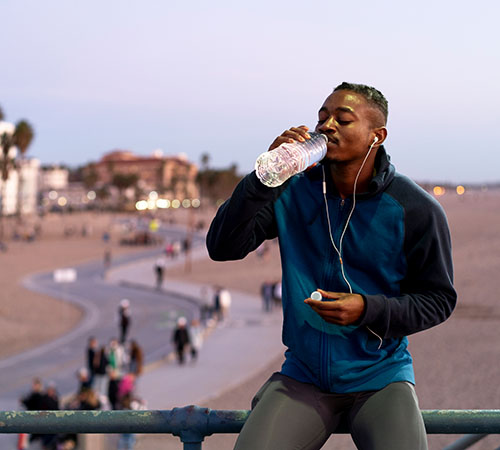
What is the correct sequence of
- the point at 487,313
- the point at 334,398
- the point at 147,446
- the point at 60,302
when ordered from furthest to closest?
1. the point at 60,302
2. the point at 487,313
3. the point at 147,446
4. the point at 334,398

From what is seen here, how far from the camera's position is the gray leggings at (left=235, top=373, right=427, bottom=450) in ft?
Result: 6.53

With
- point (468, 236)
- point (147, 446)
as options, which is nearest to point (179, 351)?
point (147, 446)

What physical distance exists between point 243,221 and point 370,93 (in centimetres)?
55

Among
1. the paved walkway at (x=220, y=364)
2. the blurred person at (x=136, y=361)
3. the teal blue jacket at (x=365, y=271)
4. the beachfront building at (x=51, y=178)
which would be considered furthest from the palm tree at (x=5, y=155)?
the beachfront building at (x=51, y=178)

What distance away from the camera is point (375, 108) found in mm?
2258

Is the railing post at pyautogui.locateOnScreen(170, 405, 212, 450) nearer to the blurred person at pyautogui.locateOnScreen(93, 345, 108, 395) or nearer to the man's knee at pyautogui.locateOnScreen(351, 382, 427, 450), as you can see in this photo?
the man's knee at pyautogui.locateOnScreen(351, 382, 427, 450)

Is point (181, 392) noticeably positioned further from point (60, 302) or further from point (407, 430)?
point (60, 302)

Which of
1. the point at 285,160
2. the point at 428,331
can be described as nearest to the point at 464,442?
the point at 285,160

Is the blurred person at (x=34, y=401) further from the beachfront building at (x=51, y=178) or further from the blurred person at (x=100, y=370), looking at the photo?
the beachfront building at (x=51, y=178)

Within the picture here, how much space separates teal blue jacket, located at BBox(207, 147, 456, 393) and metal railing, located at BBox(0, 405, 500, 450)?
186mm

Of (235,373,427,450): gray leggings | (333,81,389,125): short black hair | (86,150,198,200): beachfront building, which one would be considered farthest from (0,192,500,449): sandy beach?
(86,150,198,200): beachfront building

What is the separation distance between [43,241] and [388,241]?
63.8 metres

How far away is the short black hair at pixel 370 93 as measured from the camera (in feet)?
7.37

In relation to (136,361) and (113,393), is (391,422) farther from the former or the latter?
(136,361)
